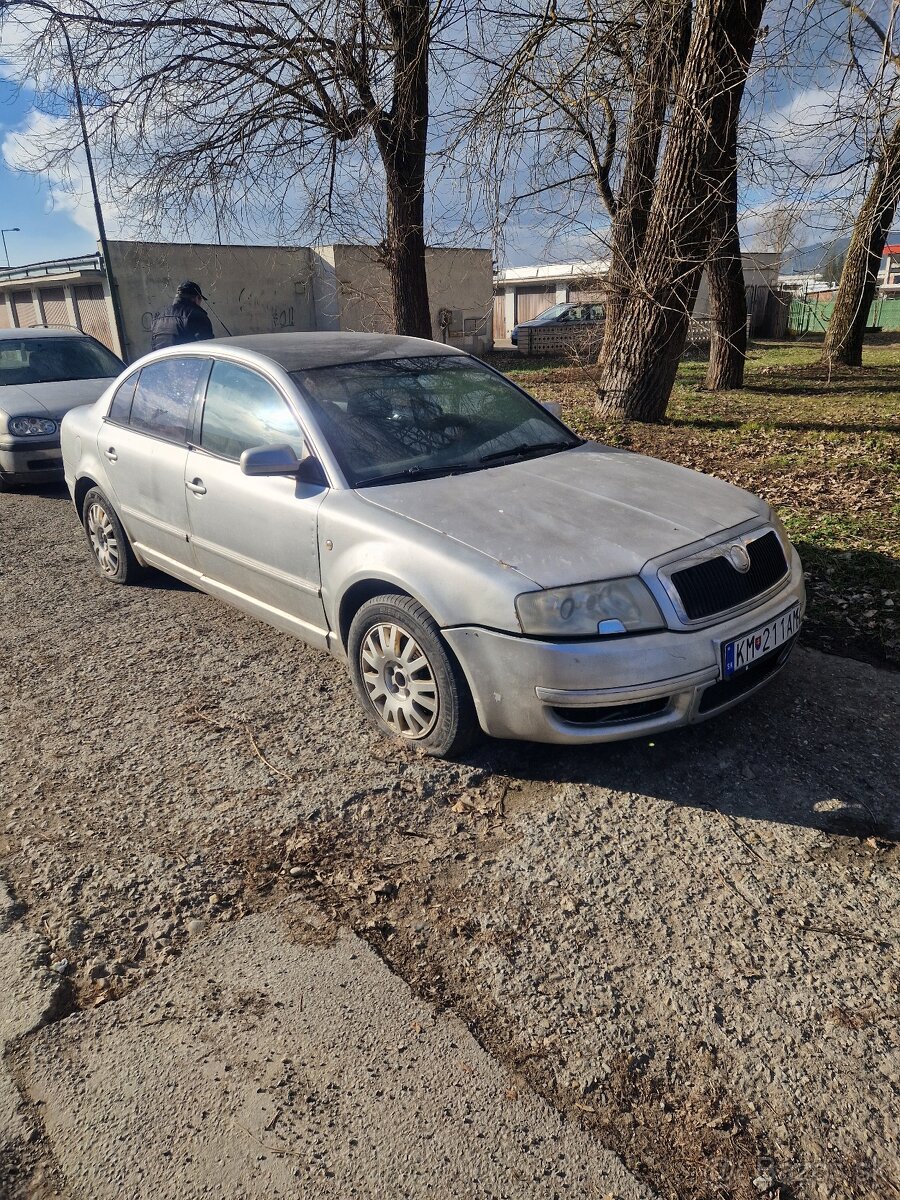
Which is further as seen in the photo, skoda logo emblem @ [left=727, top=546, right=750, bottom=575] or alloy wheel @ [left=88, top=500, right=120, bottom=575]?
alloy wheel @ [left=88, top=500, right=120, bottom=575]

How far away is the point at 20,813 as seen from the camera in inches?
126

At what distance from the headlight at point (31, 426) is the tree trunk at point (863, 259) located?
295 inches

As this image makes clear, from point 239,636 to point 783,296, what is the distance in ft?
29.8

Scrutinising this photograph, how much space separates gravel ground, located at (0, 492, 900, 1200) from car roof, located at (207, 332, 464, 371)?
158 cm

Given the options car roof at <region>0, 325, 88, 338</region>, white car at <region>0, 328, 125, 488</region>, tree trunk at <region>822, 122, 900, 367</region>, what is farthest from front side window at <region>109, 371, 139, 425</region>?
tree trunk at <region>822, 122, 900, 367</region>

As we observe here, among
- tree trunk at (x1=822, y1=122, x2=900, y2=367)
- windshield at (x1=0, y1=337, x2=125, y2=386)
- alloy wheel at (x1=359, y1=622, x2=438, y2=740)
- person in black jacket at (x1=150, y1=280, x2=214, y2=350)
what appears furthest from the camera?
windshield at (x1=0, y1=337, x2=125, y2=386)

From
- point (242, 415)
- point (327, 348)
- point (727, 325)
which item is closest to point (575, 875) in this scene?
point (242, 415)

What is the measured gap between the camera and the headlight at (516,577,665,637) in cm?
296

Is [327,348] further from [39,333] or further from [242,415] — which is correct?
[39,333]

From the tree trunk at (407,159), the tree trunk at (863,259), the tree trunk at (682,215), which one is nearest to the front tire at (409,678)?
the tree trunk at (863,259)

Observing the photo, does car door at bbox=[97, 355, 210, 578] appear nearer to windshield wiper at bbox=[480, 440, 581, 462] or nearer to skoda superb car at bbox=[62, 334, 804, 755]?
skoda superb car at bbox=[62, 334, 804, 755]

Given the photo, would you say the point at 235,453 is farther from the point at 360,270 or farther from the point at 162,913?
the point at 360,270

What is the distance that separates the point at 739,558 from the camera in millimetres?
3285

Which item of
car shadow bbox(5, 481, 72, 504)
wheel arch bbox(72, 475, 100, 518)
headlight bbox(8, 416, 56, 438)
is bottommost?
car shadow bbox(5, 481, 72, 504)
